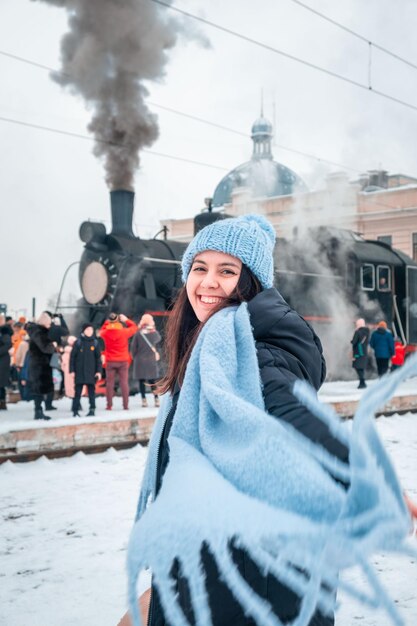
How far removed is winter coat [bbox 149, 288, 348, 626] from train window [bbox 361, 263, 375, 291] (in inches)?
584

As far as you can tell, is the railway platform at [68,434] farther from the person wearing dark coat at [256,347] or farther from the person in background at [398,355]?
the person in background at [398,355]

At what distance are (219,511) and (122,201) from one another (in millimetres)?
13869

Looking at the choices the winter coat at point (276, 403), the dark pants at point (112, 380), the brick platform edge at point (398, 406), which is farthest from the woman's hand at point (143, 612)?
the brick platform edge at point (398, 406)

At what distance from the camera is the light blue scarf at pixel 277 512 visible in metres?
1.12

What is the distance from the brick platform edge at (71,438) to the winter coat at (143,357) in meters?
2.79

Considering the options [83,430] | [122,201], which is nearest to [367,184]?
[122,201]

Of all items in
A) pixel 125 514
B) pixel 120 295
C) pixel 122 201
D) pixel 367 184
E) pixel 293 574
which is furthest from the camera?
pixel 367 184

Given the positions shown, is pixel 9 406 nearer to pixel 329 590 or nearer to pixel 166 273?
pixel 166 273

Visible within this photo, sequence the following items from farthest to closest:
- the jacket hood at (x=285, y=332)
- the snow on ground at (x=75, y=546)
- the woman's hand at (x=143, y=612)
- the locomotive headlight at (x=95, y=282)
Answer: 1. the locomotive headlight at (x=95, y=282)
2. the snow on ground at (x=75, y=546)
3. the woman's hand at (x=143, y=612)
4. the jacket hood at (x=285, y=332)

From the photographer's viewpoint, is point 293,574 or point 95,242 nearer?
point 293,574

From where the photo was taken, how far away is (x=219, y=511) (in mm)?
1176

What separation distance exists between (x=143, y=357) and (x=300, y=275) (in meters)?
5.45

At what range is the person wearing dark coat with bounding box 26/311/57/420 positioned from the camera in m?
9.40

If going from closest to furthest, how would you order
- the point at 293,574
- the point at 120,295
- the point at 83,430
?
1. the point at 293,574
2. the point at 83,430
3. the point at 120,295
